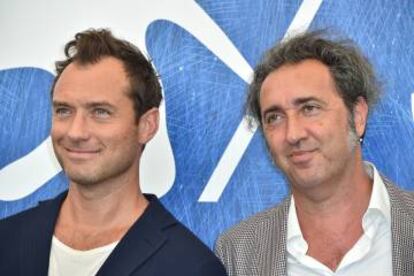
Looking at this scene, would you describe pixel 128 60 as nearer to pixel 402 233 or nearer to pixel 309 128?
pixel 309 128

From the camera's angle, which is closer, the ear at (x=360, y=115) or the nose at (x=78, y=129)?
the nose at (x=78, y=129)

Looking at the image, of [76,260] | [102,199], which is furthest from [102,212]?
[76,260]

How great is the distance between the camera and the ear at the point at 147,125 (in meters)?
1.54

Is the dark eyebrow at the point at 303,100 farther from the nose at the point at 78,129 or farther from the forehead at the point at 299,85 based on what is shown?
the nose at the point at 78,129

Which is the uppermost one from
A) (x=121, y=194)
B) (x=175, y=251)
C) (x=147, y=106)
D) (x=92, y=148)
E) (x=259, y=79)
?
(x=259, y=79)

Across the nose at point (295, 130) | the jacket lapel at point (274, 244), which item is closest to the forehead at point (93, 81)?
the nose at point (295, 130)

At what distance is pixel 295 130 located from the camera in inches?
56.9

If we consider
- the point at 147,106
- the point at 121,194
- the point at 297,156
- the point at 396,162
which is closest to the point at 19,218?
the point at 121,194

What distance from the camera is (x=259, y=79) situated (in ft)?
5.44

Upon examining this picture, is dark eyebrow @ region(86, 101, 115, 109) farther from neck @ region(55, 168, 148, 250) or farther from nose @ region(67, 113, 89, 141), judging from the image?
neck @ region(55, 168, 148, 250)

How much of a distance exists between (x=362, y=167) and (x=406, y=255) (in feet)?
0.92

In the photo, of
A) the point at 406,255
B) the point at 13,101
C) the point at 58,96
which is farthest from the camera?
the point at 13,101

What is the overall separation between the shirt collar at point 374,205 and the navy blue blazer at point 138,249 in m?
0.22

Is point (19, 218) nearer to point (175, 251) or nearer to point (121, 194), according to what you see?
point (121, 194)
